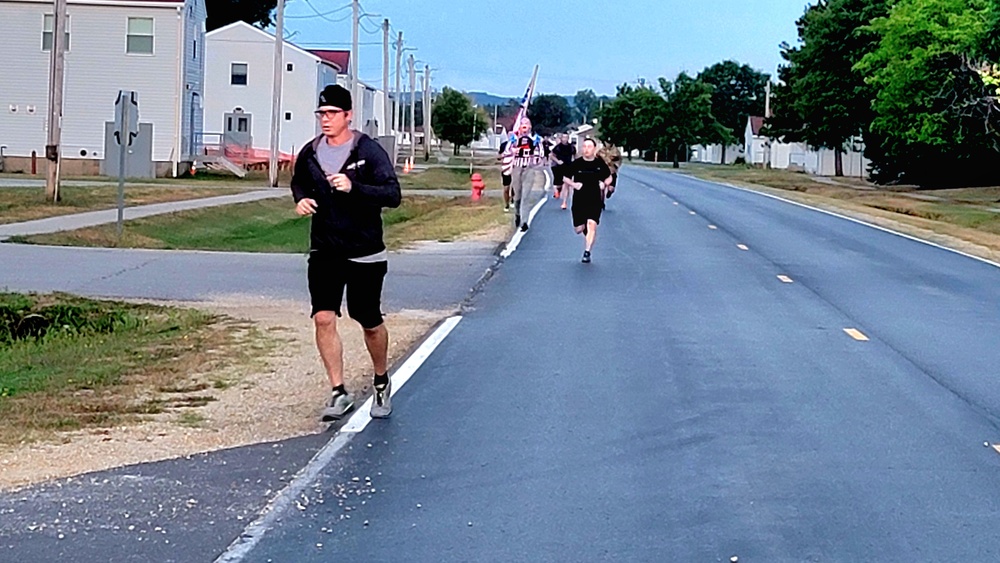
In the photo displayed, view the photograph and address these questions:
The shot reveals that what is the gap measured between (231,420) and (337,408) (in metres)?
0.70

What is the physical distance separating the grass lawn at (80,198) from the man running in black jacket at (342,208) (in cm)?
1940

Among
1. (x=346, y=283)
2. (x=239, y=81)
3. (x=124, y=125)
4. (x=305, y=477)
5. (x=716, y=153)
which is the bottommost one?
(x=305, y=477)

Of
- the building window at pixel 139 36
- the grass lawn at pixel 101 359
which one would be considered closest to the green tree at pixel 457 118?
the building window at pixel 139 36

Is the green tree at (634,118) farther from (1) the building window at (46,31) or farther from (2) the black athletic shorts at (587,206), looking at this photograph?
(2) the black athletic shorts at (587,206)

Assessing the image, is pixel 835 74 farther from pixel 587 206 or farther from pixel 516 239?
pixel 587 206

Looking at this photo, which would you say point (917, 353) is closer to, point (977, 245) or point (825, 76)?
point (977, 245)

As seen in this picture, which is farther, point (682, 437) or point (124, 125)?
point (124, 125)

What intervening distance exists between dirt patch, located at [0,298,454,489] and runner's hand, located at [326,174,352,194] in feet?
5.14

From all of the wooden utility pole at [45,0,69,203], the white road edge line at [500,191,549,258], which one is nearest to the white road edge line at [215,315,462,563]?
the white road edge line at [500,191,549,258]

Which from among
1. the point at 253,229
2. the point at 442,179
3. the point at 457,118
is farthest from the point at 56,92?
the point at 457,118

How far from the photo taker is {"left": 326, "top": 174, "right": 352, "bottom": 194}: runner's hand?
9.06 metres

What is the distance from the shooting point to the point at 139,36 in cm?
5375

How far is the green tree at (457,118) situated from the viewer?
111 m

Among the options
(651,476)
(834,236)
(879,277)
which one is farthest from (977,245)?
(651,476)
